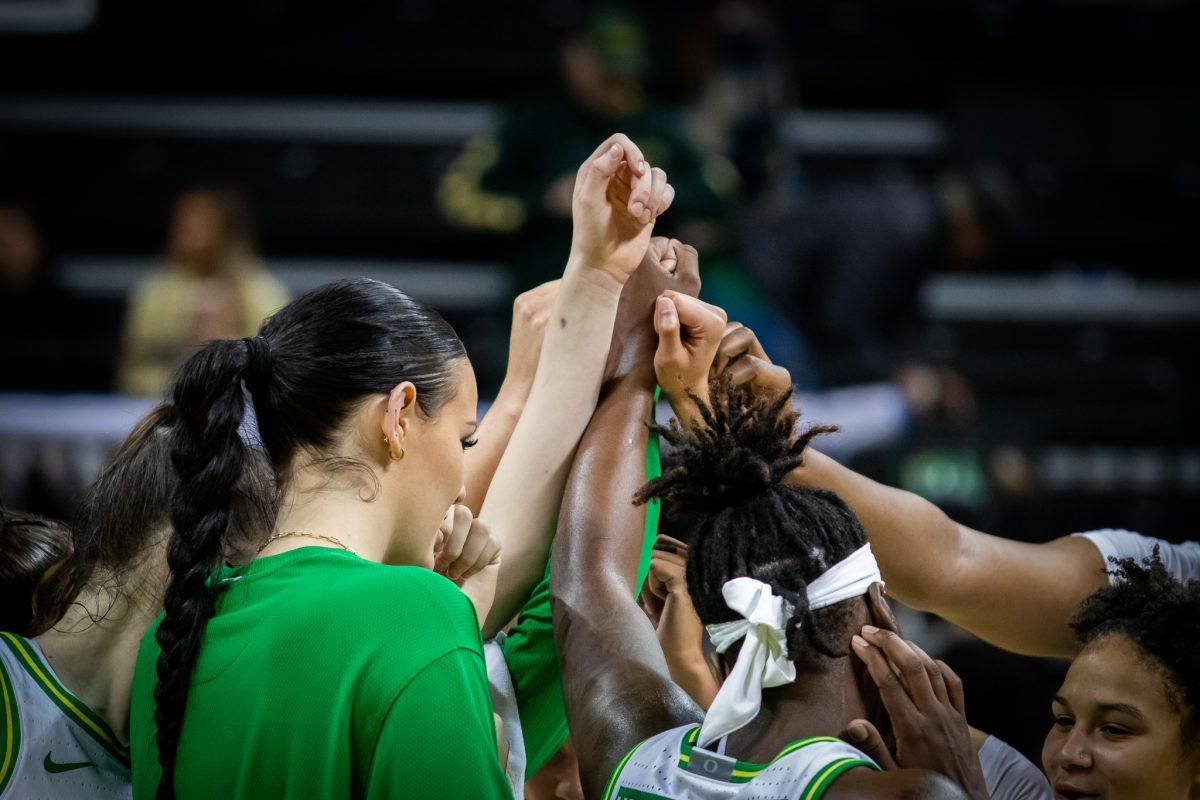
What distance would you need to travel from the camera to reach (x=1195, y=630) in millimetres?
1428

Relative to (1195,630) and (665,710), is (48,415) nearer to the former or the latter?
(665,710)

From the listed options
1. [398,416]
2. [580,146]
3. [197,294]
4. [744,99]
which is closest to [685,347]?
[398,416]

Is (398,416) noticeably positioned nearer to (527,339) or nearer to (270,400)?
(270,400)

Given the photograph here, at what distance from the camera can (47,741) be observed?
56.7 inches

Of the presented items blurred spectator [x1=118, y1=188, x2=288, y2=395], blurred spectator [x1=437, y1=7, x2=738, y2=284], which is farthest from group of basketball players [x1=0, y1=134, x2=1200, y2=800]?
blurred spectator [x1=118, y1=188, x2=288, y2=395]

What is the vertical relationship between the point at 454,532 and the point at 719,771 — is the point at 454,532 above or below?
above

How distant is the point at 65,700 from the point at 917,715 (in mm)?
890

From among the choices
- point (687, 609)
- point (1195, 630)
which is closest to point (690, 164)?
point (687, 609)

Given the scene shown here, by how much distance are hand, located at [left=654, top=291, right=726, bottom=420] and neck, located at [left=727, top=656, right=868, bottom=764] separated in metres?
0.44

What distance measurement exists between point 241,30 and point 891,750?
5.03m

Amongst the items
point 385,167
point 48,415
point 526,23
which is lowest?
point 48,415

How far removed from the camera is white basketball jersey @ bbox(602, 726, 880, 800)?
1179mm

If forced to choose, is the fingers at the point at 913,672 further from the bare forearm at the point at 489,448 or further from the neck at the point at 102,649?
the neck at the point at 102,649

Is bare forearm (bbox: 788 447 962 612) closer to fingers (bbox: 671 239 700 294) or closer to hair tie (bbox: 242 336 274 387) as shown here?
fingers (bbox: 671 239 700 294)
